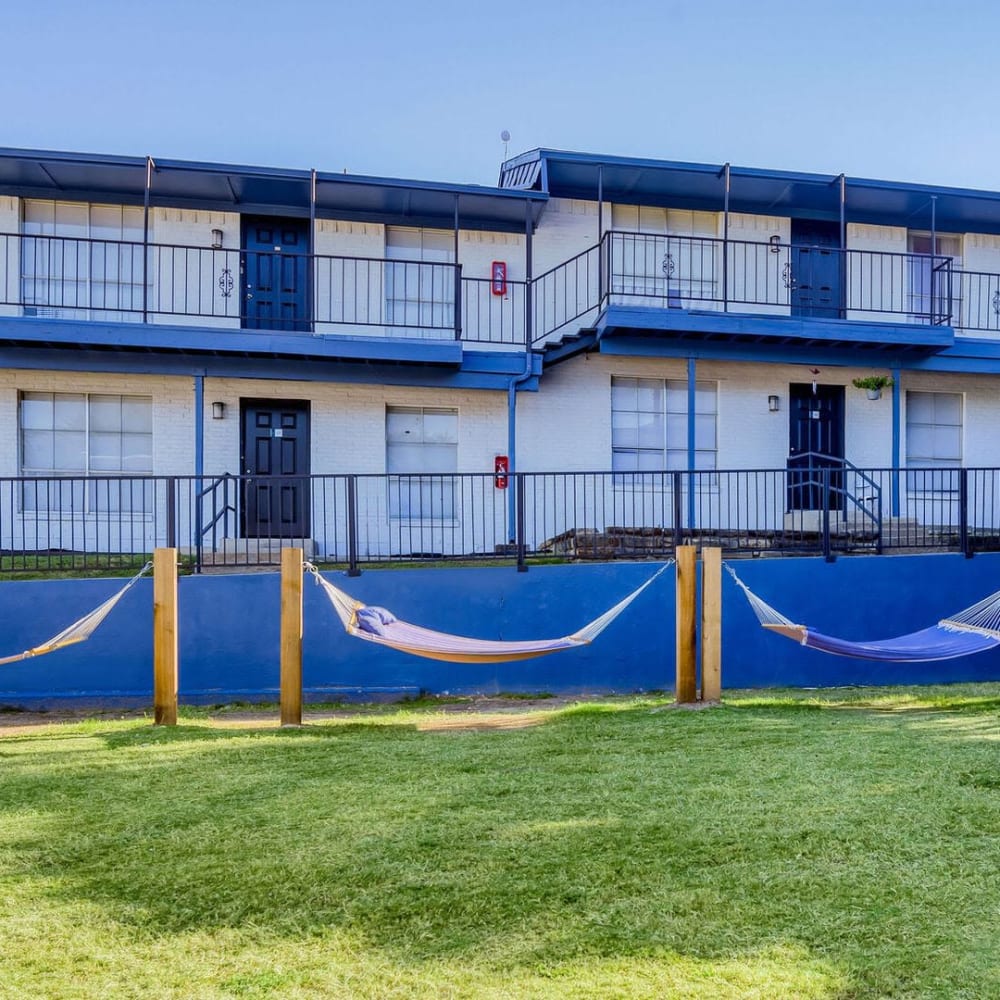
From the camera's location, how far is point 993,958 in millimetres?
3080

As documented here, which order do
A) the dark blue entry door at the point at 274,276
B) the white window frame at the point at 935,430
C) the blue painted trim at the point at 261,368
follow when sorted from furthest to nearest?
the white window frame at the point at 935,430 < the dark blue entry door at the point at 274,276 < the blue painted trim at the point at 261,368

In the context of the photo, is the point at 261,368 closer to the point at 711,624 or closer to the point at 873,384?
the point at 711,624

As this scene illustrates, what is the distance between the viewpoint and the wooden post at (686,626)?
8352 millimetres

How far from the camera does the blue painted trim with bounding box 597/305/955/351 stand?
13.7m

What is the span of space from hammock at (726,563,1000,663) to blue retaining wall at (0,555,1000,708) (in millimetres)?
2308

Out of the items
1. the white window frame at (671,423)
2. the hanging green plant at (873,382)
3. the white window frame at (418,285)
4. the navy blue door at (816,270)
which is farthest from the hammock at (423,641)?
the navy blue door at (816,270)

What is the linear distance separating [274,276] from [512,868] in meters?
12.2

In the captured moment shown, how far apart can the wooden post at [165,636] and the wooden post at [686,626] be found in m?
4.28

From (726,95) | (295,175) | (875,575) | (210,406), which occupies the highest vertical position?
(726,95)

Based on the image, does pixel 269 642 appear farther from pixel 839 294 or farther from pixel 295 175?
pixel 839 294

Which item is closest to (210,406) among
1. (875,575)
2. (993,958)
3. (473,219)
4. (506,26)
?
(473,219)

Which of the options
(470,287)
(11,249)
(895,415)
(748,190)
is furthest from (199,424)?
(895,415)

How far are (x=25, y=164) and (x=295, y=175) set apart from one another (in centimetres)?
353

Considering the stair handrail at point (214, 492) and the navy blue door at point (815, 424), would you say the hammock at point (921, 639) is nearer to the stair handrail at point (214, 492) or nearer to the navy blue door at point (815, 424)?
the stair handrail at point (214, 492)
